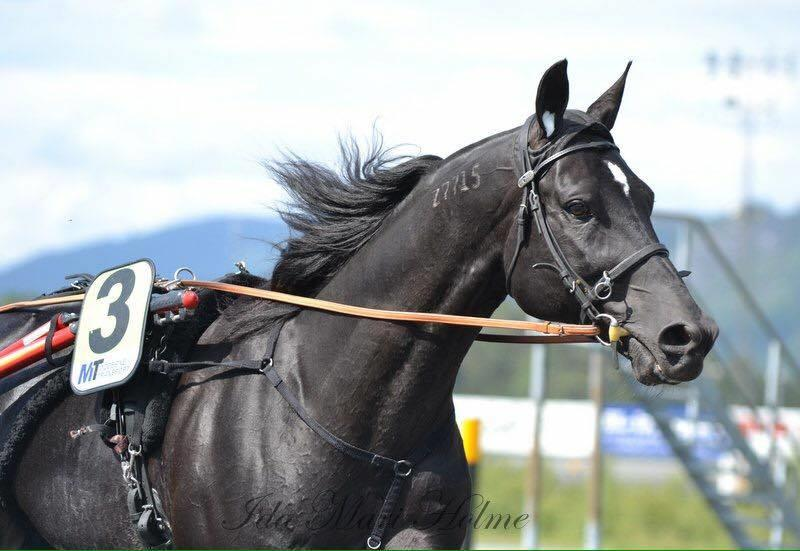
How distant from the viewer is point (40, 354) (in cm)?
432

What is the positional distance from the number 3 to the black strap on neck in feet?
1.33

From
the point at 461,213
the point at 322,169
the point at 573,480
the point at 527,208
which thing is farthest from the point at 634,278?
the point at 573,480

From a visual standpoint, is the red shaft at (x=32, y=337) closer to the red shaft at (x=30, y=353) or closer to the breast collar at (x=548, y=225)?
the red shaft at (x=30, y=353)

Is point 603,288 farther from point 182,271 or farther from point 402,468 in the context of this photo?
point 182,271

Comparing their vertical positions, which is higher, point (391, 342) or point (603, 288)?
point (603, 288)

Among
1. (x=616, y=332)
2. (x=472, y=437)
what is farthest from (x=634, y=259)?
(x=472, y=437)

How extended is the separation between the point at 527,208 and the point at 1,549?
274 centimetres

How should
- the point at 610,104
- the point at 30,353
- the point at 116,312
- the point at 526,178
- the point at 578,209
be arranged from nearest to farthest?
the point at 578,209, the point at 526,178, the point at 610,104, the point at 116,312, the point at 30,353

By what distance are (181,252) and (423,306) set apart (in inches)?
108

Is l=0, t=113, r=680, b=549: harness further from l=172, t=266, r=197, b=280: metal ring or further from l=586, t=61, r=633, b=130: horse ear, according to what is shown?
l=586, t=61, r=633, b=130: horse ear

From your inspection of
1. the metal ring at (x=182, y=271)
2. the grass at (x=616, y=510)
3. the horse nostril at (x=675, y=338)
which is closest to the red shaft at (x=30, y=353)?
the metal ring at (x=182, y=271)

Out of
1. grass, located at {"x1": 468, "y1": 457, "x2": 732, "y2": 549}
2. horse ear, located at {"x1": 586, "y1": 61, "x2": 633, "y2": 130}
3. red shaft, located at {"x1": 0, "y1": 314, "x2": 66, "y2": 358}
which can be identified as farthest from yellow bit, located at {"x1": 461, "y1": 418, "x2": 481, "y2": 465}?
grass, located at {"x1": 468, "y1": 457, "x2": 732, "y2": 549}

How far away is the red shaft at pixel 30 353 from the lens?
14.1ft

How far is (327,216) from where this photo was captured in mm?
4176
